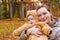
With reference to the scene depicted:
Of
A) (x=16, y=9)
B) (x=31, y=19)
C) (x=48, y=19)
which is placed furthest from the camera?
(x=16, y=9)

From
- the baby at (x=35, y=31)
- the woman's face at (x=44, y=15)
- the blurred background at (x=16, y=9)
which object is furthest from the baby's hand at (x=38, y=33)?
the blurred background at (x=16, y=9)

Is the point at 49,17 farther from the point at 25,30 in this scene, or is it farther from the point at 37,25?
the point at 25,30

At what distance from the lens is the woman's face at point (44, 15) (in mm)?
1976

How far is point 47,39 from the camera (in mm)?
1969

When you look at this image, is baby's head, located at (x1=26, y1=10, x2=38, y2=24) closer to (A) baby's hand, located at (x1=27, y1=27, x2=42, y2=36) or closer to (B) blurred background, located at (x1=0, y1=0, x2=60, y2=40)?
(A) baby's hand, located at (x1=27, y1=27, x2=42, y2=36)

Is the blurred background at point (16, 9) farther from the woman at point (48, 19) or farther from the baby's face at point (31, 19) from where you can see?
the woman at point (48, 19)

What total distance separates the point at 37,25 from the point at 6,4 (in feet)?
32.3

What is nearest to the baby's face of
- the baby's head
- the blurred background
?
the baby's head

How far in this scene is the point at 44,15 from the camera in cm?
199

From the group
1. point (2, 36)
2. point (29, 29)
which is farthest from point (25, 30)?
point (2, 36)

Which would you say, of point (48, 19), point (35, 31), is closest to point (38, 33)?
point (35, 31)

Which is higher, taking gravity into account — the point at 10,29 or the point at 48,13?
the point at 48,13

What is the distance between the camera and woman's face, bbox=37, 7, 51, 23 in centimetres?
198

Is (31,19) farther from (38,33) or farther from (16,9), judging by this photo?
(16,9)
